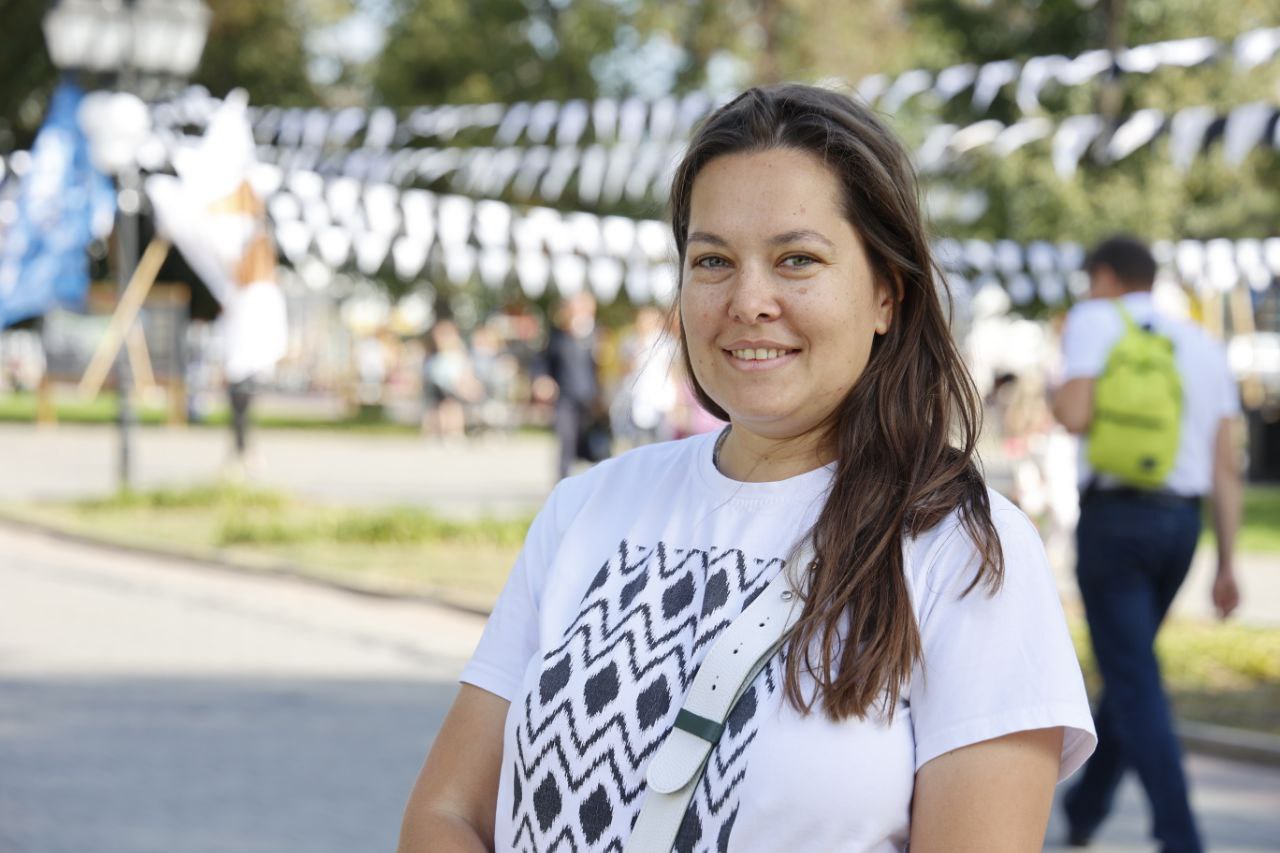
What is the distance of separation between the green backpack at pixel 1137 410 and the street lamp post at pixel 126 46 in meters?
11.5

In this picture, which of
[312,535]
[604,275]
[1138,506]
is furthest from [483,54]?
[1138,506]

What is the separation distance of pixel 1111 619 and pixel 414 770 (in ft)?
8.72

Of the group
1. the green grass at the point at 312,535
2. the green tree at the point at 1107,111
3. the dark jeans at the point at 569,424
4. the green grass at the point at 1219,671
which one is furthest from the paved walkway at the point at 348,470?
the green tree at the point at 1107,111

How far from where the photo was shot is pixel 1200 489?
209 inches

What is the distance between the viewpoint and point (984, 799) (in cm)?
175

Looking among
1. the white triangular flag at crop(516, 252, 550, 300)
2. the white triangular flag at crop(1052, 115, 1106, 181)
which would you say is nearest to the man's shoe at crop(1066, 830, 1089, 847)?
the white triangular flag at crop(1052, 115, 1106, 181)

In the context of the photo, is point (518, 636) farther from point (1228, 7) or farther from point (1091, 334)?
point (1228, 7)

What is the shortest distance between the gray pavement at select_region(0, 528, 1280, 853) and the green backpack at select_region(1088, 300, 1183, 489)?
1.29 meters

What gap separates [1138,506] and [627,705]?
3.64 meters

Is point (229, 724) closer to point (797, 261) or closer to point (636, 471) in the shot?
point (636, 471)

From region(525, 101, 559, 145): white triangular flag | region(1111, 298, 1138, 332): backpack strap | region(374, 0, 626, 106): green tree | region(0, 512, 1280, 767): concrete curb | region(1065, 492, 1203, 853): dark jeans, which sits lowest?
region(0, 512, 1280, 767): concrete curb

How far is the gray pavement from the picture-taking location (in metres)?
5.73

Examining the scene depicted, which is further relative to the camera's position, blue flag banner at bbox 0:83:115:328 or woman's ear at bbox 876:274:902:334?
blue flag banner at bbox 0:83:115:328

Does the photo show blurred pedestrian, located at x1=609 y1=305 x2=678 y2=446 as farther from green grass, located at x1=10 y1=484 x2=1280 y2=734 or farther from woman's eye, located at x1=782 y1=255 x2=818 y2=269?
woman's eye, located at x1=782 y1=255 x2=818 y2=269
